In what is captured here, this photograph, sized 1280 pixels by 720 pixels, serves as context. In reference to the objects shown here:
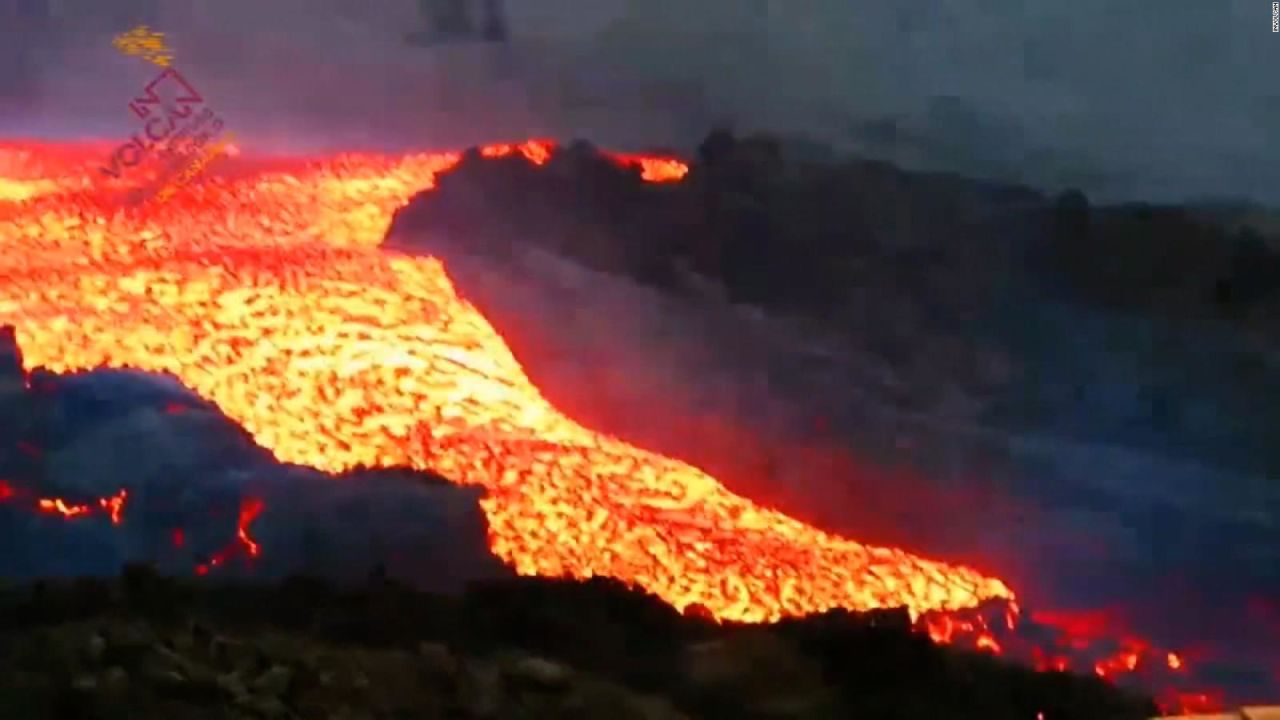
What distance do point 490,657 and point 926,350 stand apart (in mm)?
940

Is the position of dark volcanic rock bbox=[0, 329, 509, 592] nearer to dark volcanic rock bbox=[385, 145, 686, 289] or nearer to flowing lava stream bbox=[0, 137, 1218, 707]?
flowing lava stream bbox=[0, 137, 1218, 707]

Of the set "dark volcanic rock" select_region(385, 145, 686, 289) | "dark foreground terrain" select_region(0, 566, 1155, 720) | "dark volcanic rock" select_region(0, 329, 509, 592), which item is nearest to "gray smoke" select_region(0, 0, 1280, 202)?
"dark volcanic rock" select_region(385, 145, 686, 289)

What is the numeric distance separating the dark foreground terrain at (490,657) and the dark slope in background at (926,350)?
0.65 feet

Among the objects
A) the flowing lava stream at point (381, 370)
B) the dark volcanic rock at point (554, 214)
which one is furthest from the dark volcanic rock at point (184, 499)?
the dark volcanic rock at point (554, 214)

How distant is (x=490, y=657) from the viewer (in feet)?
Result: 7.84

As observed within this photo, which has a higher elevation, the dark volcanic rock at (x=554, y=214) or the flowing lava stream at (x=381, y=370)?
the dark volcanic rock at (x=554, y=214)

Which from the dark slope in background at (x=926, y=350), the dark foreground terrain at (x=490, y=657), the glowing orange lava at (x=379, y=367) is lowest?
the dark foreground terrain at (x=490, y=657)

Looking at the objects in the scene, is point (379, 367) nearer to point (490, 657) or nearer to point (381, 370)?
point (381, 370)

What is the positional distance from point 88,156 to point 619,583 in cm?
117

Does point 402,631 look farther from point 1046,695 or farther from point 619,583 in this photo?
point 1046,695

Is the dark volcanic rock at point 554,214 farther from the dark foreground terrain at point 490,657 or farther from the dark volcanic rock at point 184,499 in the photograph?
the dark foreground terrain at point 490,657

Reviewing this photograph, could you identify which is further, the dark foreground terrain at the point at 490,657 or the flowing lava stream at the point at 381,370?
the flowing lava stream at the point at 381,370

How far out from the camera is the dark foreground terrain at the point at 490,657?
229 cm

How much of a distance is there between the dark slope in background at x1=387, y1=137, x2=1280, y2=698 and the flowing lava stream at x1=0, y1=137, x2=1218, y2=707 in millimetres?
54
